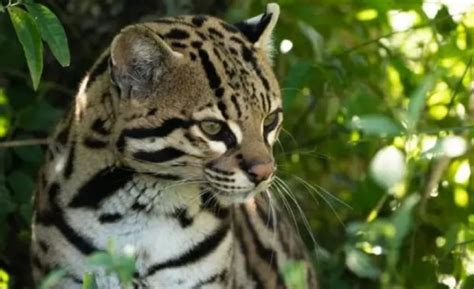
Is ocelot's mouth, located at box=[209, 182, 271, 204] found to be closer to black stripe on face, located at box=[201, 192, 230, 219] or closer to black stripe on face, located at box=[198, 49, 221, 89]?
black stripe on face, located at box=[201, 192, 230, 219]

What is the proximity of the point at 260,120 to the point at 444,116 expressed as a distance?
6.78ft

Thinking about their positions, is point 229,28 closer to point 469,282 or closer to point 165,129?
point 165,129

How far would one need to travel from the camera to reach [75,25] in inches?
288

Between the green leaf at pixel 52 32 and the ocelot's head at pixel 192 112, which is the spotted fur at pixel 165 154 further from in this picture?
the green leaf at pixel 52 32

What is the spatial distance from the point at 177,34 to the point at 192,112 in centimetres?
32


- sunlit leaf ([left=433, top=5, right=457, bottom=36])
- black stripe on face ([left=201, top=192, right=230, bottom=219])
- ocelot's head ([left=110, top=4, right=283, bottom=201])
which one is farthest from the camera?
sunlit leaf ([left=433, top=5, right=457, bottom=36])

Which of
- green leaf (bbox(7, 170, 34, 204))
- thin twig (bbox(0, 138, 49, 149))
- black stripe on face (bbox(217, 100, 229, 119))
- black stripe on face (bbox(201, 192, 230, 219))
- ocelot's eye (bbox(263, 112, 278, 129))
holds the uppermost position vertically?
black stripe on face (bbox(217, 100, 229, 119))

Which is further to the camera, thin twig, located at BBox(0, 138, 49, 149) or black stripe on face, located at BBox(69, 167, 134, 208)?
thin twig, located at BBox(0, 138, 49, 149)

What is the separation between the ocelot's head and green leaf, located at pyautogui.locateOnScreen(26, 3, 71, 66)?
0.62 feet

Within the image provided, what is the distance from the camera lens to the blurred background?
6535 millimetres

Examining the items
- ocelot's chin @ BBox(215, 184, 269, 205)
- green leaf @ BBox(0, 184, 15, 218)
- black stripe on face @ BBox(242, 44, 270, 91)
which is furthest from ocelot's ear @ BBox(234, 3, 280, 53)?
green leaf @ BBox(0, 184, 15, 218)

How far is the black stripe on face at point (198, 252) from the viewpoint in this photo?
18.0 feet

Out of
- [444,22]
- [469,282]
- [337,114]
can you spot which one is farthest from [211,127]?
[337,114]

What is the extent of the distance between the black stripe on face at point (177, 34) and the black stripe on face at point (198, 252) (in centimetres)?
73
